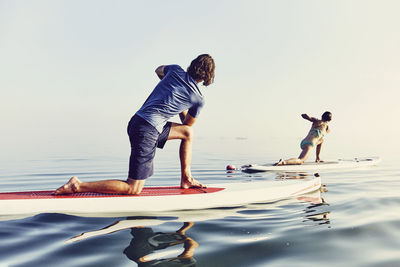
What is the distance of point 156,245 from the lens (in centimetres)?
326

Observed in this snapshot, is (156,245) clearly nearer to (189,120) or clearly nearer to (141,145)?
(141,145)

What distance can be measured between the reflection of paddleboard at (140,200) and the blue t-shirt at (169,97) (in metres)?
1.10

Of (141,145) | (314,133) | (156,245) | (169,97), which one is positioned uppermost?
(169,97)

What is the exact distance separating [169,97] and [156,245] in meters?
2.09

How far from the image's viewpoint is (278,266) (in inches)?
109

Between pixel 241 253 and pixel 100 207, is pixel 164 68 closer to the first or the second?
pixel 100 207

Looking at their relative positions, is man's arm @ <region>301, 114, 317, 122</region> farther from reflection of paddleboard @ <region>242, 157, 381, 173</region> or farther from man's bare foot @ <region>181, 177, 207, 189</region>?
man's bare foot @ <region>181, 177, 207, 189</region>

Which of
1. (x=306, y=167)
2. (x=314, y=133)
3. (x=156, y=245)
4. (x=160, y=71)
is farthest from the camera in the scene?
(x=314, y=133)

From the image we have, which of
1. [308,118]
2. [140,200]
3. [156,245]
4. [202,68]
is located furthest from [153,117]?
[308,118]

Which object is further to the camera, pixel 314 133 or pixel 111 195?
pixel 314 133

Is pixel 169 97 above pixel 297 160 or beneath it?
above

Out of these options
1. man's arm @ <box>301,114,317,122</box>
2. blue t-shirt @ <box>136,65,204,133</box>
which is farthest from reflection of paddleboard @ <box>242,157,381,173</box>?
blue t-shirt @ <box>136,65,204,133</box>

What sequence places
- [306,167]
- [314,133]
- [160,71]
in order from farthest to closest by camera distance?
1. [314,133]
2. [306,167]
3. [160,71]

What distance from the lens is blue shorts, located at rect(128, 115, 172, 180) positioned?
4449 mm
